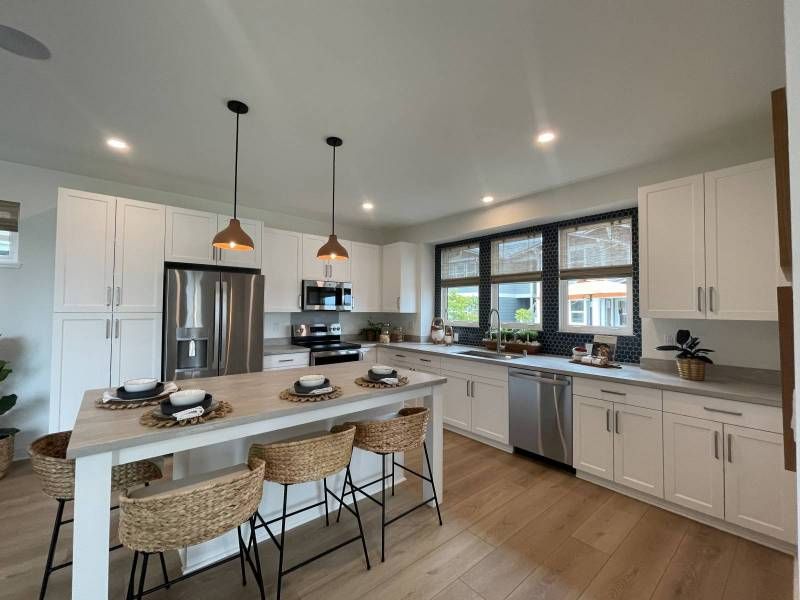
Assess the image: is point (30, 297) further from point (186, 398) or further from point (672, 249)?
point (672, 249)

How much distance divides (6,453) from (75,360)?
90cm

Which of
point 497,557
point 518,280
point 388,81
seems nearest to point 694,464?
point 497,557

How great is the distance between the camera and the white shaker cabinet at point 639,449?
237 cm

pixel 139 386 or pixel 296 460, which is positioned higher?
pixel 139 386

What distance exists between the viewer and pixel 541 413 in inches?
118

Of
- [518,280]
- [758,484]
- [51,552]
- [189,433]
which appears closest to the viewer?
[189,433]

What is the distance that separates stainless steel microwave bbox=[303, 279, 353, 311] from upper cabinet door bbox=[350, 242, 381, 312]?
0.17 metres

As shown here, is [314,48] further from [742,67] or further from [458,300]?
[458,300]

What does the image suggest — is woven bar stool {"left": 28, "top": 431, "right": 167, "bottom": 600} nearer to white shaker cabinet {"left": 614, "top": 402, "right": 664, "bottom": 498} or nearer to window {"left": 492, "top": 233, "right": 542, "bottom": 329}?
white shaker cabinet {"left": 614, "top": 402, "right": 664, "bottom": 498}

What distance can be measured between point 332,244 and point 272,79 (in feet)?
3.79

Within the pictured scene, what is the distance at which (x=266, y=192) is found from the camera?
378 centimetres

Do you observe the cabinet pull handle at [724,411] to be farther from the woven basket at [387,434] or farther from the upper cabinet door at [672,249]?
the woven basket at [387,434]

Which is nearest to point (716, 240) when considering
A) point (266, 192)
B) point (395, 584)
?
point (395, 584)

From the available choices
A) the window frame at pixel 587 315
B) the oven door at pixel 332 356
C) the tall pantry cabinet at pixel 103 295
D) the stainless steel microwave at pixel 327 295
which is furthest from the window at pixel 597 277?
the tall pantry cabinet at pixel 103 295
